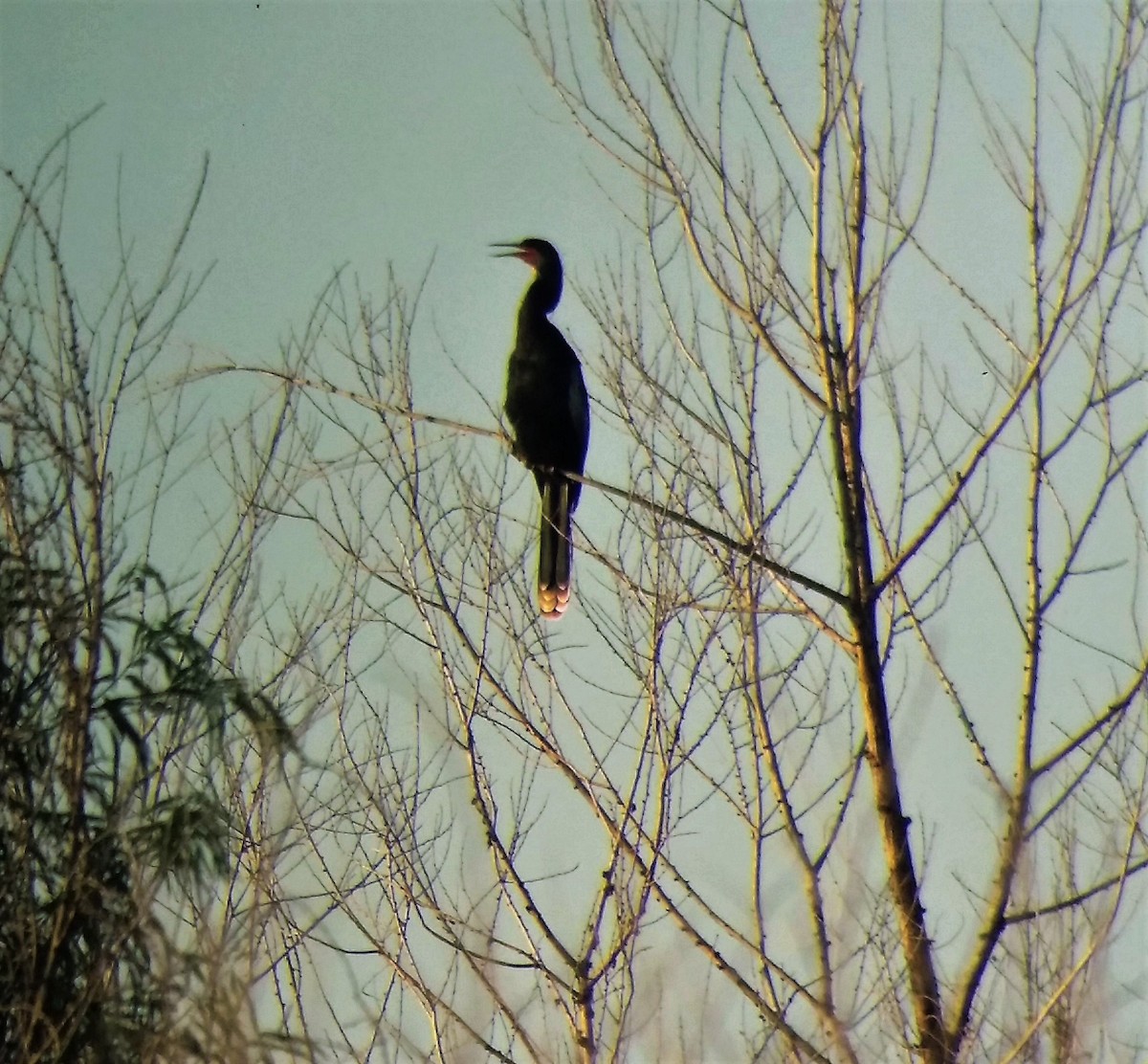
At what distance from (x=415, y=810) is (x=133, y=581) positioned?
86cm

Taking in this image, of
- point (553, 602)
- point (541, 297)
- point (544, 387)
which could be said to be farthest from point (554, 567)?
point (541, 297)

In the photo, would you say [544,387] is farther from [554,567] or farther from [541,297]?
[554,567]

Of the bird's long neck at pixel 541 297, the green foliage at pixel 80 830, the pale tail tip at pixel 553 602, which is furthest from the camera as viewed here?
the bird's long neck at pixel 541 297

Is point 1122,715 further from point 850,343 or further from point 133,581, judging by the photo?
point 133,581

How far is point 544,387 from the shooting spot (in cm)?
405

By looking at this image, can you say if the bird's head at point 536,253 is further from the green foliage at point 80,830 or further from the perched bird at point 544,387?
the green foliage at point 80,830

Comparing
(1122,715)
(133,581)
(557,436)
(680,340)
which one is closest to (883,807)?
(1122,715)

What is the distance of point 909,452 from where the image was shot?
259 cm

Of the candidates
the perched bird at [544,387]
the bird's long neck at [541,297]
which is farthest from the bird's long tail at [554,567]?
the bird's long neck at [541,297]

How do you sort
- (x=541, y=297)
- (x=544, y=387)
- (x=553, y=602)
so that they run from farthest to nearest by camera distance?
(x=541, y=297)
(x=544, y=387)
(x=553, y=602)

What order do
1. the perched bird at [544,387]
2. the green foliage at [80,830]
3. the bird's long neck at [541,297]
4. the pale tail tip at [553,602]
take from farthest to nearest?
Result: the bird's long neck at [541,297] < the perched bird at [544,387] < the pale tail tip at [553,602] < the green foliage at [80,830]

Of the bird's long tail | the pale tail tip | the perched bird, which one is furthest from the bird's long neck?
the pale tail tip

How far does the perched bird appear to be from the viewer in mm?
3990

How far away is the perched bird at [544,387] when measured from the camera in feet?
13.1
